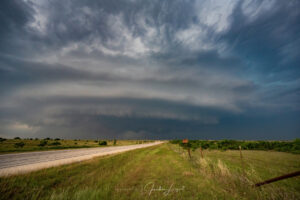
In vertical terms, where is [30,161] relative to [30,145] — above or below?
below

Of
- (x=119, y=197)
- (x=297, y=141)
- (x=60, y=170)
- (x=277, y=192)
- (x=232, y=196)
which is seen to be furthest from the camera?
(x=297, y=141)

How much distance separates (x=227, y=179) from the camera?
1040 centimetres

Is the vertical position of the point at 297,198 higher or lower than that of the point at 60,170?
lower

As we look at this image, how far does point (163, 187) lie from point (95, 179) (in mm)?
4826

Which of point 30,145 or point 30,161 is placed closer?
point 30,161

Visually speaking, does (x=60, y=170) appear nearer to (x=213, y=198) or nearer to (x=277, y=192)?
(x=213, y=198)

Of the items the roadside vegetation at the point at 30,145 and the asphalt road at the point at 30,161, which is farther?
the roadside vegetation at the point at 30,145

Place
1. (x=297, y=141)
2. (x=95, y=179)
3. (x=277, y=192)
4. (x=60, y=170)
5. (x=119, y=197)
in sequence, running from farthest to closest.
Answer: (x=297, y=141) < (x=60, y=170) < (x=95, y=179) < (x=277, y=192) < (x=119, y=197)

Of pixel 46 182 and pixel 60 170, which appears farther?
pixel 60 170

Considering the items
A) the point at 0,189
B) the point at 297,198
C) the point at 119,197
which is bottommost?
the point at 297,198

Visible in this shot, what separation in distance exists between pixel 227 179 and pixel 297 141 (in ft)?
132

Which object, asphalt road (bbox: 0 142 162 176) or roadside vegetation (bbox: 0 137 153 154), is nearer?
asphalt road (bbox: 0 142 162 176)

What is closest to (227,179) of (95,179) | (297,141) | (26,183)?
(95,179)

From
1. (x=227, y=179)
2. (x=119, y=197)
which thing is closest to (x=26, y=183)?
(x=119, y=197)
